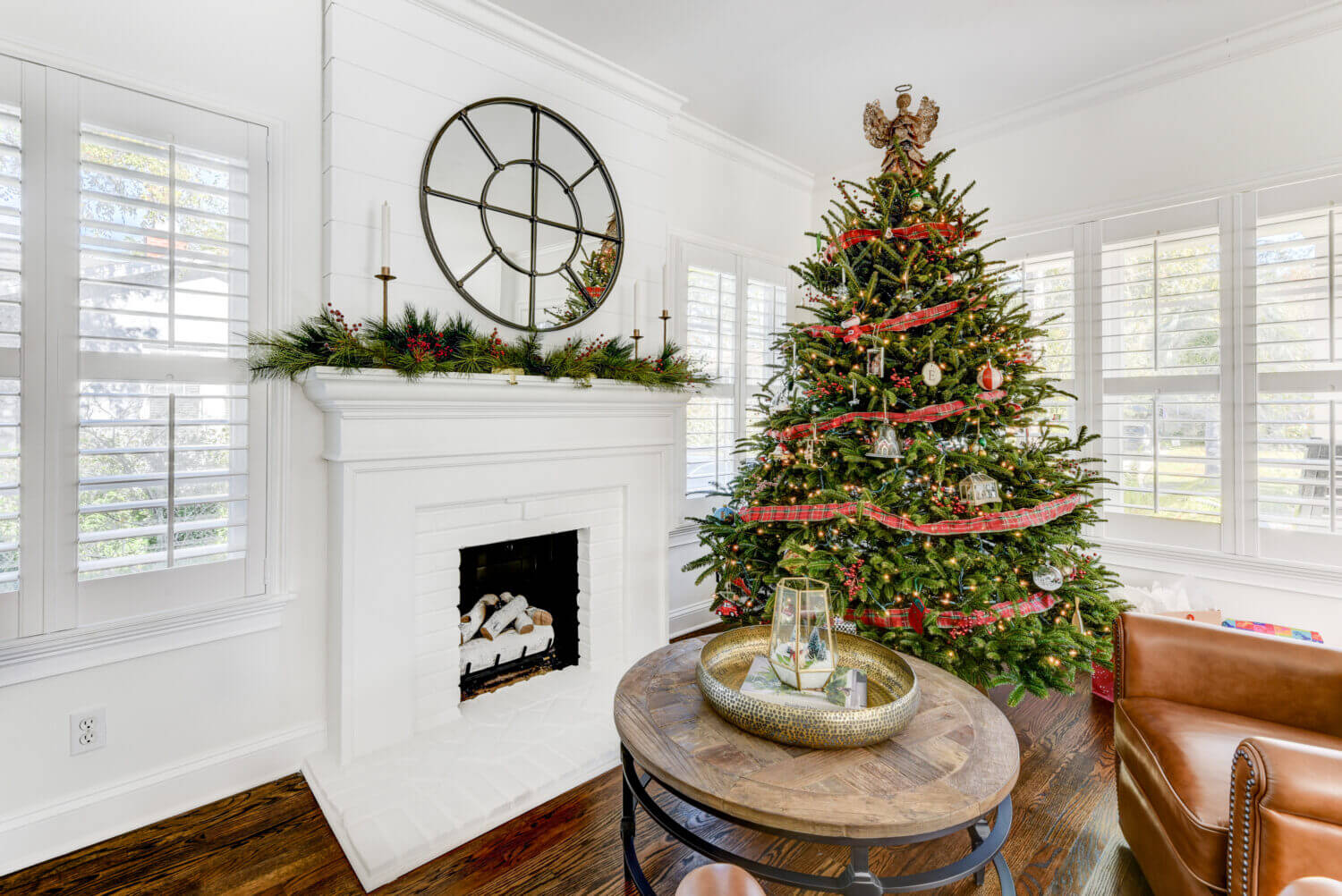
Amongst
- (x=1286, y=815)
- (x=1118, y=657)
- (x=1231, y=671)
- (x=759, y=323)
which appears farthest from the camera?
(x=759, y=323)

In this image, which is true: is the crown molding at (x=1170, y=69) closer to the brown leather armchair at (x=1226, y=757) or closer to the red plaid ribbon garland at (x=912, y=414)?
the red plaid ribbon garland at (x=912, y=414)

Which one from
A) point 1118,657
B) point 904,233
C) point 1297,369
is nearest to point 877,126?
point 904,233

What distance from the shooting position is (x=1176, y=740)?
1.37 meters

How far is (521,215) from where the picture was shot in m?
2.41

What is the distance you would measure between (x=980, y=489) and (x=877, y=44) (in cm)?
193

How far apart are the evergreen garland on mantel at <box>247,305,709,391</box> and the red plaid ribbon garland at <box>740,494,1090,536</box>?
96cm

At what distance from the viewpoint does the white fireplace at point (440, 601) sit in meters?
1.83

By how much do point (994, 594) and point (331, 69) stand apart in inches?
112

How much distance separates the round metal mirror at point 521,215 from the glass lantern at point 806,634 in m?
1.62

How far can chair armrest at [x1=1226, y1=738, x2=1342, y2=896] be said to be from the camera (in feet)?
3.26

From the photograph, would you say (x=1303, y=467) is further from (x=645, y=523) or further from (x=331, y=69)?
(x=331, y=69)

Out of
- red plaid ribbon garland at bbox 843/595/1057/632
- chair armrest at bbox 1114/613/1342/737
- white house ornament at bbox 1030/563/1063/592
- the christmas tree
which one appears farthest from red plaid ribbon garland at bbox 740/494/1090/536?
chair armrest at bbox 1114/613/1342/737

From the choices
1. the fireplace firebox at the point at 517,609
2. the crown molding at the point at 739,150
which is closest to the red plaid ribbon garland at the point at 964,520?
the fireplace firebox at the point at 517,609

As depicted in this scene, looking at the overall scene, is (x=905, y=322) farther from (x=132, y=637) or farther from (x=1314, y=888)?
(x=132, y=637)
